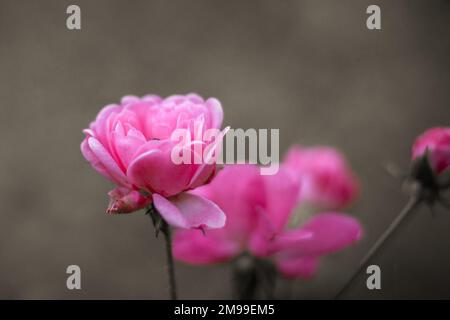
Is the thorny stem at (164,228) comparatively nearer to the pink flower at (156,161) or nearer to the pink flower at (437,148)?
the pink flower at (156,161)

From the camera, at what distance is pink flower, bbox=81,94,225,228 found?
0.77 ft

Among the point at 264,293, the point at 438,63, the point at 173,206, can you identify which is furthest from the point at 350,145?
the point at 173,206

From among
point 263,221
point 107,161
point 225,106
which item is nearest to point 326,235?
point 263,221

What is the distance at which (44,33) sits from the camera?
64 cm

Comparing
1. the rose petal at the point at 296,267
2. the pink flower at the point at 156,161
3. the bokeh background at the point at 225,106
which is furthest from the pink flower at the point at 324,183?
the bokeh background at the point at 225,106

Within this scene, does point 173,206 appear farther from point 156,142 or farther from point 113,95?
point 113,95

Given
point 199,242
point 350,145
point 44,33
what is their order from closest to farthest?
point 199,242, point 44,33, point 350,145

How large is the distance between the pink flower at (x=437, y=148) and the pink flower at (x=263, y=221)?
2.1 inches

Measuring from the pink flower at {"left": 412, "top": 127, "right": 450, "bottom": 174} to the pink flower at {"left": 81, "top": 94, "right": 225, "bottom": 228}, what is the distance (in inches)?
4.8

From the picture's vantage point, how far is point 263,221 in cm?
30

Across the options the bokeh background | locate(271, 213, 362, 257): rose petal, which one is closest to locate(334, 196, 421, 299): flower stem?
locate(271, 213, 362, 257): rose petal

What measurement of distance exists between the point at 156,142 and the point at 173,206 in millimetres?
28

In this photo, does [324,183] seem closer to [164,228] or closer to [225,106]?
[164,228]

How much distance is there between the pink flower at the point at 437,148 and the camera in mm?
300
